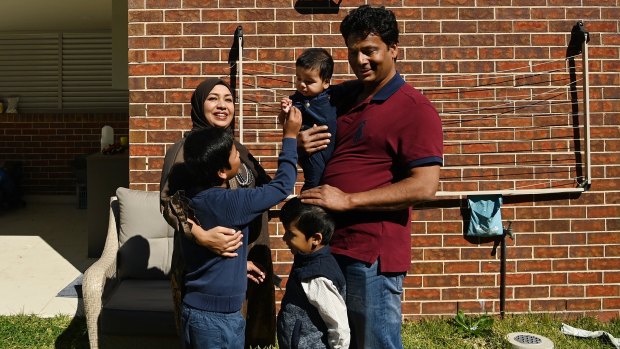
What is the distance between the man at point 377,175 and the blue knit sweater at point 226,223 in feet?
0.63

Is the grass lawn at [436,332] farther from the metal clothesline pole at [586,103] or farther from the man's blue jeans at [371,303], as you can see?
the man's blue jeans at [371,303]

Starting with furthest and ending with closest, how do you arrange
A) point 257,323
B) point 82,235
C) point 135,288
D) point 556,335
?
point 82,235 → point 556,335 → point 135,288 → point 257,323

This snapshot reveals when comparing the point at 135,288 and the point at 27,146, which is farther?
the point at 27,146

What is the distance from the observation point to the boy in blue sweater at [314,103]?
8.14ft

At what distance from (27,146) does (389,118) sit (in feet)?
33.5

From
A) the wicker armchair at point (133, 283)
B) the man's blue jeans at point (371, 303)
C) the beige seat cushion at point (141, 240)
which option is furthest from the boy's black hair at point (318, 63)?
the beige seat cushion at point (141, 240)

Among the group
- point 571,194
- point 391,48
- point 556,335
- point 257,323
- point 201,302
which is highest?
point 391,48

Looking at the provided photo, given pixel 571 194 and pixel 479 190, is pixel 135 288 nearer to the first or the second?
pixel 479 190

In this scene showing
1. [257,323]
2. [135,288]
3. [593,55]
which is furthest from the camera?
[593,55]

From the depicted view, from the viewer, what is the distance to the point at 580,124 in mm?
4758

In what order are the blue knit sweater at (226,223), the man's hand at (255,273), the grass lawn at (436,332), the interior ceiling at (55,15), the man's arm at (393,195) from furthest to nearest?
the interior ceiling at (55,15), the grass lawn at (436,332), the man's hand at (255,273), the blue knit sweater at (226,223), the man's arm at (393,195)

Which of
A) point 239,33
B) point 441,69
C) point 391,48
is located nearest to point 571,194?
point 441,69

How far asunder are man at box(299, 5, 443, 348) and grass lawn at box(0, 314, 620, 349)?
2.05 m

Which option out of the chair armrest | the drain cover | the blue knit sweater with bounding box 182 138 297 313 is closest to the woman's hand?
the blue knit sweater with bounding box 182 138 297 313
